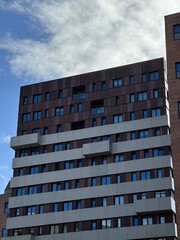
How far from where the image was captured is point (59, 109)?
274 feet

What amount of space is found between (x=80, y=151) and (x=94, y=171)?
13.8 ft

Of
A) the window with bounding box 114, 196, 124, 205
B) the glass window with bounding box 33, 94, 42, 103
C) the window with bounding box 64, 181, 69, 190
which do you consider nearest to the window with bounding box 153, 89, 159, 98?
the window with bounding box 114, 196, 124, 205

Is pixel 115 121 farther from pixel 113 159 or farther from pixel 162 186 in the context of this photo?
pixel 162 186

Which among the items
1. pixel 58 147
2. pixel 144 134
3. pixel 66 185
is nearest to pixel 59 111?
pixel 58 147

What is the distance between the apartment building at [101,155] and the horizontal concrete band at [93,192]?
144 mm

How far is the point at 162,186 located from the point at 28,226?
21.2 metres

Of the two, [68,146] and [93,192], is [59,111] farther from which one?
[93,192]

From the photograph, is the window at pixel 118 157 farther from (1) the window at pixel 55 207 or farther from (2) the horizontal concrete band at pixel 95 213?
(1) the window at pixel 55 207

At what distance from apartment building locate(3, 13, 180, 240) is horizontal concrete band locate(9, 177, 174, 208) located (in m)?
0.14

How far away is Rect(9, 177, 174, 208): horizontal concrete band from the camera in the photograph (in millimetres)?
71375

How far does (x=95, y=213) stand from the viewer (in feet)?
242

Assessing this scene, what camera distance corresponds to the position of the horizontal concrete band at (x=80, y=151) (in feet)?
242

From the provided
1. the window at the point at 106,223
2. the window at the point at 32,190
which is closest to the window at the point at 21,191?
the window at the point at 32,190

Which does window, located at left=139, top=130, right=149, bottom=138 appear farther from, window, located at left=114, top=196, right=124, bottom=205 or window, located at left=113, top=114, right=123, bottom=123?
window, located at left=114, top=196, right=124, bottom=205
